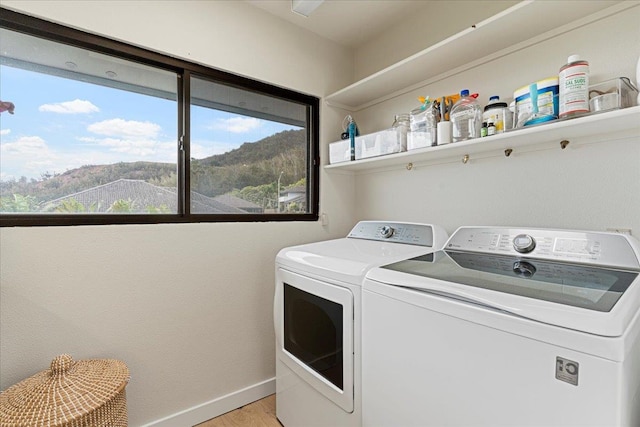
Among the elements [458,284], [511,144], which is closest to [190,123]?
[458,284]

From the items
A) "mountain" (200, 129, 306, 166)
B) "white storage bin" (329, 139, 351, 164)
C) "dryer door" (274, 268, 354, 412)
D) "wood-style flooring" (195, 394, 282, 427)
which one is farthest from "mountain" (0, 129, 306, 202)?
"wood-style flooring" (195, 394, 282, 427)

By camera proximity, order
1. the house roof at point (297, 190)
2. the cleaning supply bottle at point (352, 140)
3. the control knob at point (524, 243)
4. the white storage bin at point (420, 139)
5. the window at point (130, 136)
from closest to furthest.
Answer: the control knob at point (524, 243)
the window at point (130, 136)
the white storage bin at point (420, 139)
the cleaning supply bottle at point (352, 140)
the house roof at point (297, 190)

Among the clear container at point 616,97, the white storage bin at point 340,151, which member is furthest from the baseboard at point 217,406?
the clear container at point 616,97

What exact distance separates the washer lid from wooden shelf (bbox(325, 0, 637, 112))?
1062mm

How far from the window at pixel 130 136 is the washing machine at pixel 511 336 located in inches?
48.2

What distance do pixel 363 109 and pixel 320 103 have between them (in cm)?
A: 39

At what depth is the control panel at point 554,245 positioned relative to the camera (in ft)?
3.51

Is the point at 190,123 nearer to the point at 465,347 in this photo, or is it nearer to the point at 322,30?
the point at 322,30

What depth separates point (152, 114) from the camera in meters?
1.71

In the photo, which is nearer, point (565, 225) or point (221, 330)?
point (565, 225)

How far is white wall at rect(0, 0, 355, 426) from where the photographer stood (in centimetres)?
132

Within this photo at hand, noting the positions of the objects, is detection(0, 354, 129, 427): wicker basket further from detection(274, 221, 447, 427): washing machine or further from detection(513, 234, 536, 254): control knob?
detection(513, 234, 536, 254): control knob

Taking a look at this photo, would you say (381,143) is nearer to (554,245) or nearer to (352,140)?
(352,140)

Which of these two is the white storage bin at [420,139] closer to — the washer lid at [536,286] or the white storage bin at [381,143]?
the white storage bin at [381,143]
